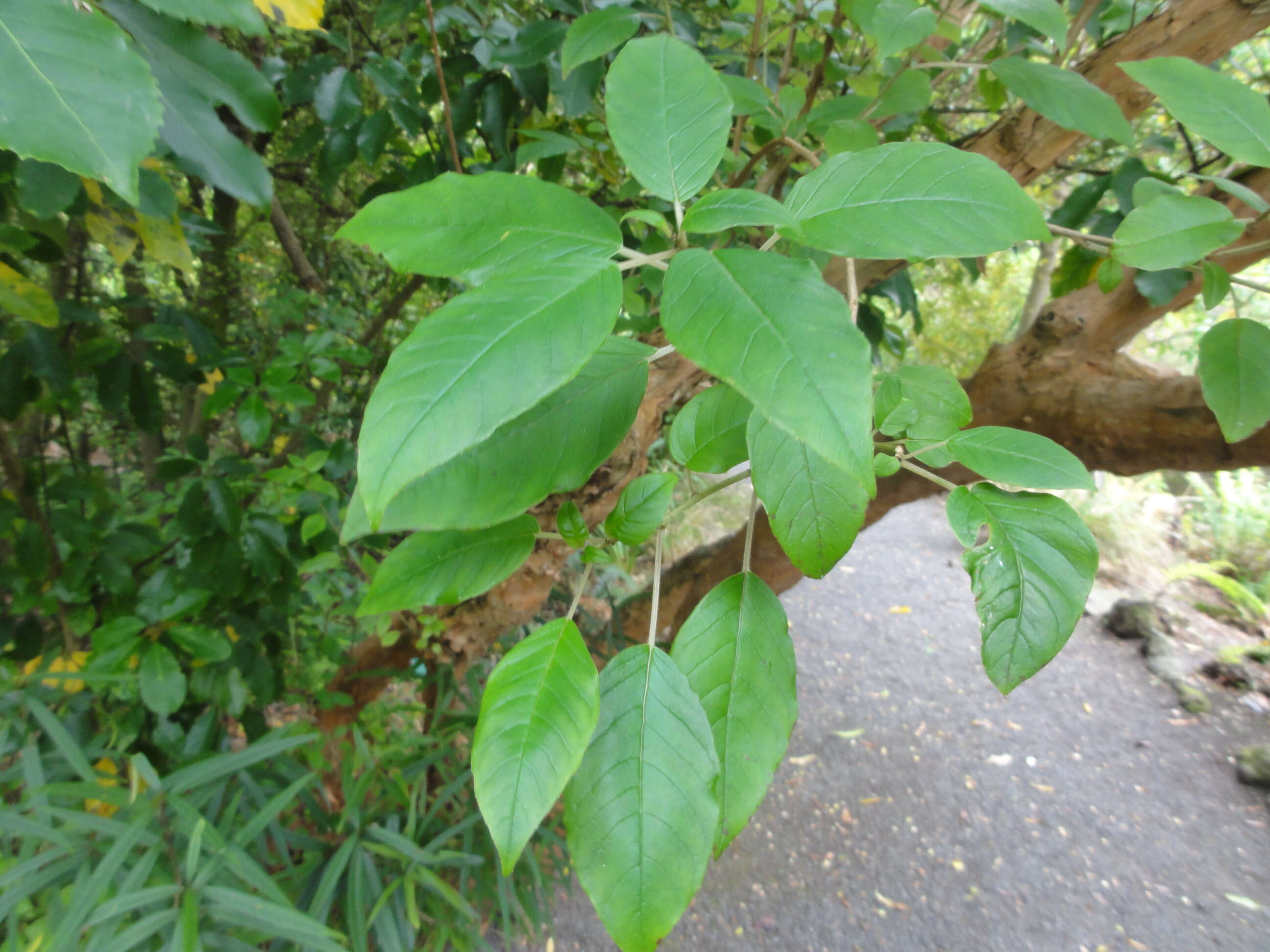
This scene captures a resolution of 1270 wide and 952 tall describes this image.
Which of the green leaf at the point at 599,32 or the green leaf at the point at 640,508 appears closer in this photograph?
the green leaf at the point at 640,508

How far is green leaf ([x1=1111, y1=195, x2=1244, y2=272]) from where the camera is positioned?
40 cm

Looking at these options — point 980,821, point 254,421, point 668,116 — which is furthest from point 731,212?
point 980,821

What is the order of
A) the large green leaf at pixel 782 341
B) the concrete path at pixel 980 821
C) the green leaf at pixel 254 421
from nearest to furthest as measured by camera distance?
the large green leaf at pixel 782 341 < the green leaf at pixel 254 421 < the concrete path at pixel 980 821

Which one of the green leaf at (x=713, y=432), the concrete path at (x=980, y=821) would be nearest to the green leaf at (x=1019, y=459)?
the green leaf at (x=713, y=432)

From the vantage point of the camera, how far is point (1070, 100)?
1.92ft

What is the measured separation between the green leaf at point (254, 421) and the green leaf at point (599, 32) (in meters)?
0.60

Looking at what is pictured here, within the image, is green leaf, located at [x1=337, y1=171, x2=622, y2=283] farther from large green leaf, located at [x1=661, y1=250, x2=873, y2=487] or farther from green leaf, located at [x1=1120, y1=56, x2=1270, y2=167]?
green leaf, located at [x1=1120, y1=56, x2=1270, y2=167]

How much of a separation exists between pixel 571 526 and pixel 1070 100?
0.61 metres

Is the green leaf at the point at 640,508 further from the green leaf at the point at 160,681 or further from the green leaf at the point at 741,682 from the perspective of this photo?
the green leaf at the point at 160,681

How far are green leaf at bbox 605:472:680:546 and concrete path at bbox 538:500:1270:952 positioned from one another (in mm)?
1700

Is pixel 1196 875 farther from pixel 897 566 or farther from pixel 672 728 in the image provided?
pixel 672 728

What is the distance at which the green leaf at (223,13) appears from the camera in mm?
364

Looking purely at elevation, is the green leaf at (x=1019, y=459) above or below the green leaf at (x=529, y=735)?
above

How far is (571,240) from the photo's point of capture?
0.28m
